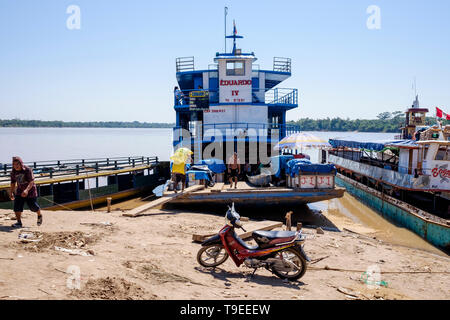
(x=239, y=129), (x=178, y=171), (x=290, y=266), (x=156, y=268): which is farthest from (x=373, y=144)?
(x=156, y=268)

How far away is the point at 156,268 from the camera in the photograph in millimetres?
5871

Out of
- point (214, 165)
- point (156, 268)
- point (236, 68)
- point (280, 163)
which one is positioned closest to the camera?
point (156, 268)

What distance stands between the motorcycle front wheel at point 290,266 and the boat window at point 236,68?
1495 cm

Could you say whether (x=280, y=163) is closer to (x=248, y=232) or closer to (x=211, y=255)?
(x=248, y=232)

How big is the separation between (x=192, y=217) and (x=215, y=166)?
4.89m

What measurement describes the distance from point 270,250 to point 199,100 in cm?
1480

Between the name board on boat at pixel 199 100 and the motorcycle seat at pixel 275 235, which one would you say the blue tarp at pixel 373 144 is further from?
the motorcycle seat at pixel 275 235

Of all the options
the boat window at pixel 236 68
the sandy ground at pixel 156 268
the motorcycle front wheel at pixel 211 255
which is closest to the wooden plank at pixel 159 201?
the sandy ground at pixel 156 268

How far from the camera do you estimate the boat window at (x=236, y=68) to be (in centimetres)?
1955

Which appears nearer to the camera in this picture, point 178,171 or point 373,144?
point 178,171

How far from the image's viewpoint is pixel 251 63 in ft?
64.1

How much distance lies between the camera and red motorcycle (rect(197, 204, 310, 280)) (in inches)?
235

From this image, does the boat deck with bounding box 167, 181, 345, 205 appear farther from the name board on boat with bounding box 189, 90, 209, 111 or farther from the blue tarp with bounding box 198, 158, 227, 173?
the name board on boat with bounding box 189, 90, 209, 111

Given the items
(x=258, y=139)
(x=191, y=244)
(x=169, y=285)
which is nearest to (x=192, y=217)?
(x=191, y=244)
